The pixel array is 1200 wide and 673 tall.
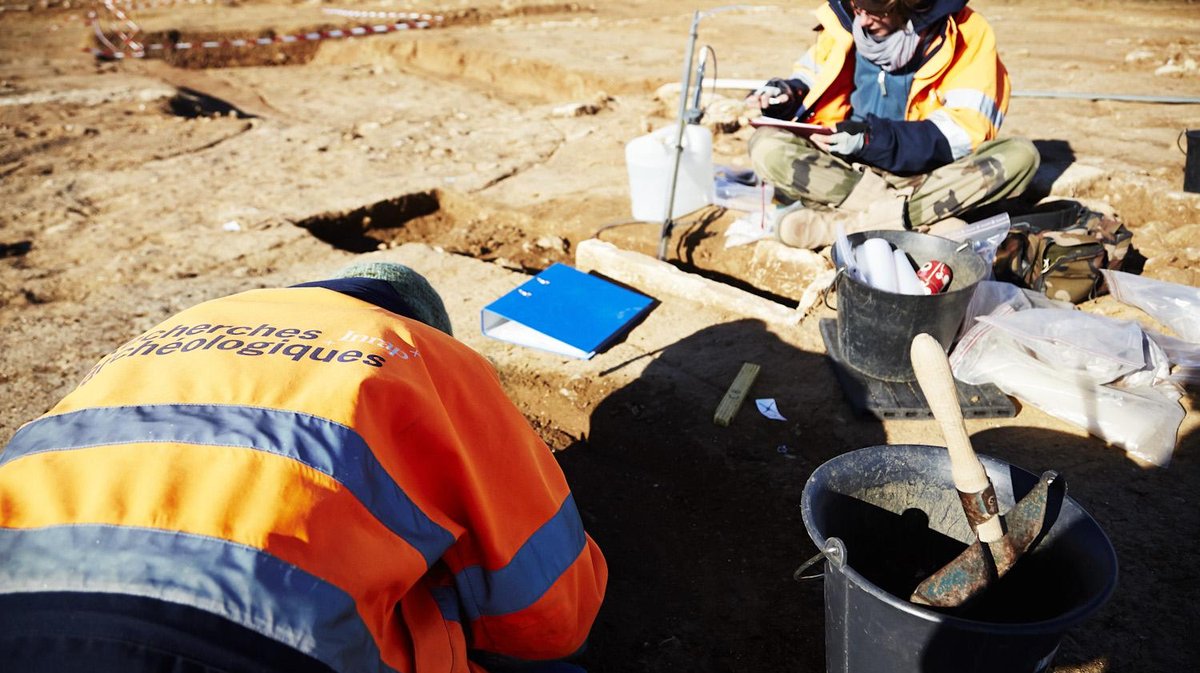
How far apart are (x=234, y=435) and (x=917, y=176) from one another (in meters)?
3.78

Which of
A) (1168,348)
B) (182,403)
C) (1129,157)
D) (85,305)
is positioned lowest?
(85,305)

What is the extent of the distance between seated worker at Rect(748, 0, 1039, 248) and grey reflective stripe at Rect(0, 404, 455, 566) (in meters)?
3.18

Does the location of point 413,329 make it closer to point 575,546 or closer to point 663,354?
point 575,546

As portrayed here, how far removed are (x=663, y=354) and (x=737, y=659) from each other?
1580 mm

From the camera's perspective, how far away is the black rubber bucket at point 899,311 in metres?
2.85

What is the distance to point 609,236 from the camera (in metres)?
4.70

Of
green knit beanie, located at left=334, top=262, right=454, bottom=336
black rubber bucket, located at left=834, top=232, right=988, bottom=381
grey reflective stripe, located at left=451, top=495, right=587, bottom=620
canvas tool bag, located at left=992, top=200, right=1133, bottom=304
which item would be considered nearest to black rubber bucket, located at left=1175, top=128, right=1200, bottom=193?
canvas tool bag, located at left=992, top=200, right=1133, bottom=304

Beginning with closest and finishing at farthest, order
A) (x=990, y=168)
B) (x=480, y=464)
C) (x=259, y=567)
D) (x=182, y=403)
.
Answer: (x=259, y=567)
(x=182, y=403)
(x=480, y=464)
(x=990, y=168)

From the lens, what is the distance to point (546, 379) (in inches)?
134

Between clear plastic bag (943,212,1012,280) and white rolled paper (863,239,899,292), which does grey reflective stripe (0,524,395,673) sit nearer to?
white rolled paper (863,239,899,292)

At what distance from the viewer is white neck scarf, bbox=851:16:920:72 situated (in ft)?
12.2

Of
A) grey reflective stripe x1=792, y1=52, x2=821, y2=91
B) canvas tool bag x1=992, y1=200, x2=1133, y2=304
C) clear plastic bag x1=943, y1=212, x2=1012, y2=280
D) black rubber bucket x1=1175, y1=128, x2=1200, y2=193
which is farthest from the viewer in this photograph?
grey reflective stripe x1=792, y1=52, x2=821, y2=91

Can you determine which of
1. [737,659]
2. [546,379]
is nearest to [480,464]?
[737,659]

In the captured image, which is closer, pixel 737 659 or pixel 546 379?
pixel 737 659
